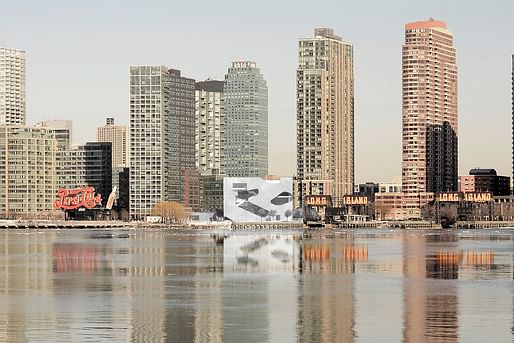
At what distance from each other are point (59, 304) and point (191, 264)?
41.3 metres

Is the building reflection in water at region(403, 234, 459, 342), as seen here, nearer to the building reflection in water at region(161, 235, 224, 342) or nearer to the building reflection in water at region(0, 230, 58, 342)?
the building reflection in water at region(161, 235, 224, 342)

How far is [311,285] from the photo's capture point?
270 ft

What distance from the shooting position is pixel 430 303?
225 ft

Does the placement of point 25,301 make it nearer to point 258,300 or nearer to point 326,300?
point 258,300

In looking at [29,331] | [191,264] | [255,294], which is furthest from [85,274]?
[29,331]

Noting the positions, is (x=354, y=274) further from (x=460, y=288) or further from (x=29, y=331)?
(x=29, y=331)

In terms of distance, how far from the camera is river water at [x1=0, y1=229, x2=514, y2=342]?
55156 millimetres

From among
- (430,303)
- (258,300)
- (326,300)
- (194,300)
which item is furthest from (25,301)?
(430,303)

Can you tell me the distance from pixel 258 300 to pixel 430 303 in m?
10.5

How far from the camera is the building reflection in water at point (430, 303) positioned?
54625 millimetres

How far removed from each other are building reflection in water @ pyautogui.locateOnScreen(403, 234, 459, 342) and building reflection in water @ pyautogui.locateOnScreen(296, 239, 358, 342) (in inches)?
125

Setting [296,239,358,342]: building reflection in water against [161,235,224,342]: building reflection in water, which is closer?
[296,239,358,342]: building reflection in water

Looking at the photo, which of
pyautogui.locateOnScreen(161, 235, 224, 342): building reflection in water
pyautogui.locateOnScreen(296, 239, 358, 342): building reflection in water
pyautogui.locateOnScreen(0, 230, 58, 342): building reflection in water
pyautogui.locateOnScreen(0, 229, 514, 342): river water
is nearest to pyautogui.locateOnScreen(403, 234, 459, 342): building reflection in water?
pyautogui.locateOnScreen(0, 229, 514, 342): river water

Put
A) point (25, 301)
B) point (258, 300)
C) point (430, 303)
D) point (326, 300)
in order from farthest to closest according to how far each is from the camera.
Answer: point (258, 300)
point (25, 301)
point (326, 300)
point (430, 303)
